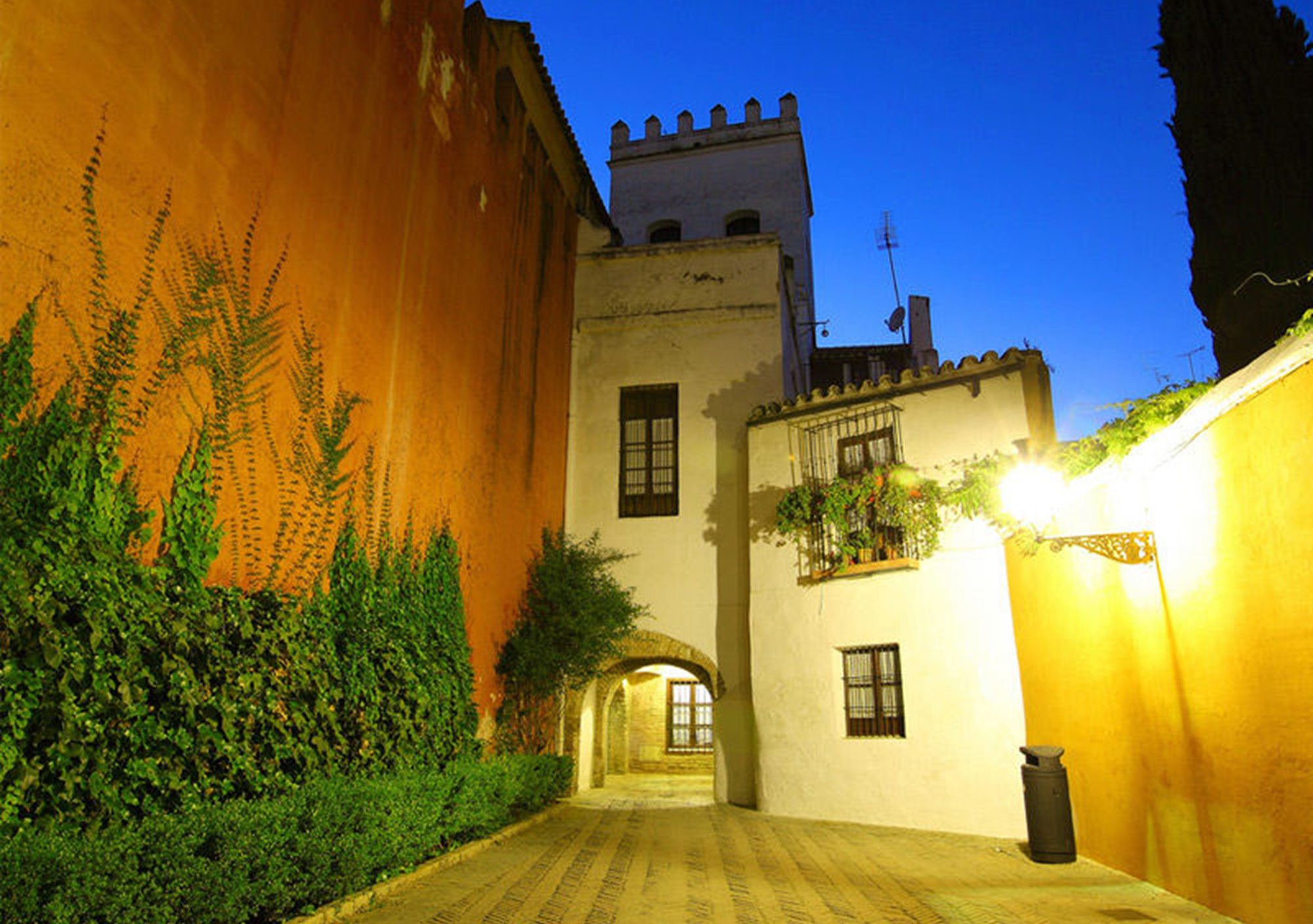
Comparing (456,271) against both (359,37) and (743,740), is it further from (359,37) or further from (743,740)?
(743,740)

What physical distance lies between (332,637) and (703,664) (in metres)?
6.48

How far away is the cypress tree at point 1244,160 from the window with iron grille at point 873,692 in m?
5.97

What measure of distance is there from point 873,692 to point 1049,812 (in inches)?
121

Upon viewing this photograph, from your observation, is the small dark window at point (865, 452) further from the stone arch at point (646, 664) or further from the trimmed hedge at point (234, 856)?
the trimmed hedge at point (234, 856)

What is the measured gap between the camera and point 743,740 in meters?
11.2

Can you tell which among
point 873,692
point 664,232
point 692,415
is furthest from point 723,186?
point 873,692

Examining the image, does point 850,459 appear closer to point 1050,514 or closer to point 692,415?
point 692,415

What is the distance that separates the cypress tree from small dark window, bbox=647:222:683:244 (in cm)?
1082

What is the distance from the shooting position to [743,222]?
1972 cm

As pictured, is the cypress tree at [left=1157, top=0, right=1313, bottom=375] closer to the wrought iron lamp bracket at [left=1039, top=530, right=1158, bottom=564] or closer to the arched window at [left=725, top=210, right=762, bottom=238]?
the wrought iron lamp bracket at [left=1039, top=530, right=1158, bottom=564]

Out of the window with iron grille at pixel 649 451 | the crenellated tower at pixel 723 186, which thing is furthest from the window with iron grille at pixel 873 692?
the crenellated tower at pixel 723 186

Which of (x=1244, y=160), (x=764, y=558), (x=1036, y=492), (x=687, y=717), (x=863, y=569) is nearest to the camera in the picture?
(x=1036, y=492)

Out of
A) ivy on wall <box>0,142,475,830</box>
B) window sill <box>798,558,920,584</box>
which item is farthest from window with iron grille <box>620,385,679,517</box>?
ivy on wall <box>0,142,475,830</box>

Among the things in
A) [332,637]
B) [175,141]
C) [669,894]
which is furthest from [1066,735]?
[175,141]
